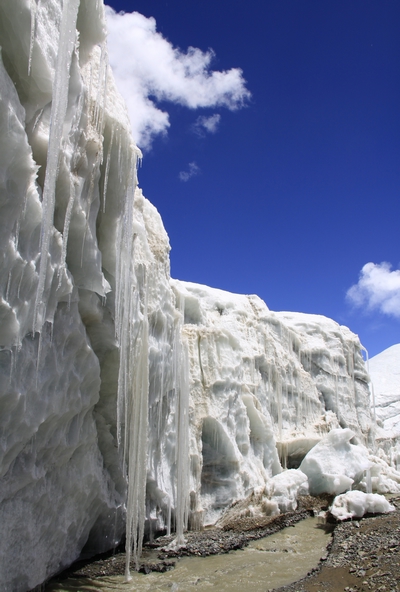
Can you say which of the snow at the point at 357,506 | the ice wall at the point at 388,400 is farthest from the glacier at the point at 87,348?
the ice wall at the point at 388,400

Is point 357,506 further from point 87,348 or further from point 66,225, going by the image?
point 66,225

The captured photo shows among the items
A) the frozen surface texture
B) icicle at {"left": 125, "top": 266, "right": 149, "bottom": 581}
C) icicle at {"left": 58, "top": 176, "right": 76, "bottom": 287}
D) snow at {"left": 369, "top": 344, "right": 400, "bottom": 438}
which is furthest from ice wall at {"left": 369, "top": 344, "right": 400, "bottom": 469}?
icicle at {"left": 58, "top": 176, "right": 76, "bottom": 287}

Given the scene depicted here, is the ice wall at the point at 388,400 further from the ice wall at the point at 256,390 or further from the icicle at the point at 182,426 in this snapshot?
the icicle at the point at 182,426

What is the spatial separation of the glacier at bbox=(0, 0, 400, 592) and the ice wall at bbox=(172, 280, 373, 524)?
0.10 m

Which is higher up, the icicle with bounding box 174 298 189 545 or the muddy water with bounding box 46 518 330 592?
the icicle with bounding box 174 298 189 545

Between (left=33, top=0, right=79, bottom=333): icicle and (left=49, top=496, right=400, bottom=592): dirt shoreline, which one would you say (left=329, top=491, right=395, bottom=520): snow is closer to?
(left=49, top=496, right=400, bottom=592): dirt shoreline

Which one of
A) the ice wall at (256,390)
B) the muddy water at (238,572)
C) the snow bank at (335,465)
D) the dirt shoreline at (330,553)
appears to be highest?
the ice wall at (256,390)

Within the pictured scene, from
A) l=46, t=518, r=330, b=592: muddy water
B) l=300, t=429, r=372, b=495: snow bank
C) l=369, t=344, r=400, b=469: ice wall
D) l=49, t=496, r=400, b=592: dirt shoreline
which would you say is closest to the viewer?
l=46, t=518, r=330, b=592: muddy water

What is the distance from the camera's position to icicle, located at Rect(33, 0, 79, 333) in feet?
21.7

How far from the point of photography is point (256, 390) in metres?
23.3

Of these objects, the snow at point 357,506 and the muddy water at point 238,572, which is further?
the snow at point 357,506

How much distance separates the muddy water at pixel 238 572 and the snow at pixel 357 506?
247 cm

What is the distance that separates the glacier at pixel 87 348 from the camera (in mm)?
6680

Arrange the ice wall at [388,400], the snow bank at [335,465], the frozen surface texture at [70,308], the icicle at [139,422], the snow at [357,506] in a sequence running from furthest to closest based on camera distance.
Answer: the ice wall at [388,400] < the snow bank at [335,465] < the snow at [357,506] < the icicle at [139,422] < the frozen surface texture at [70,308]
